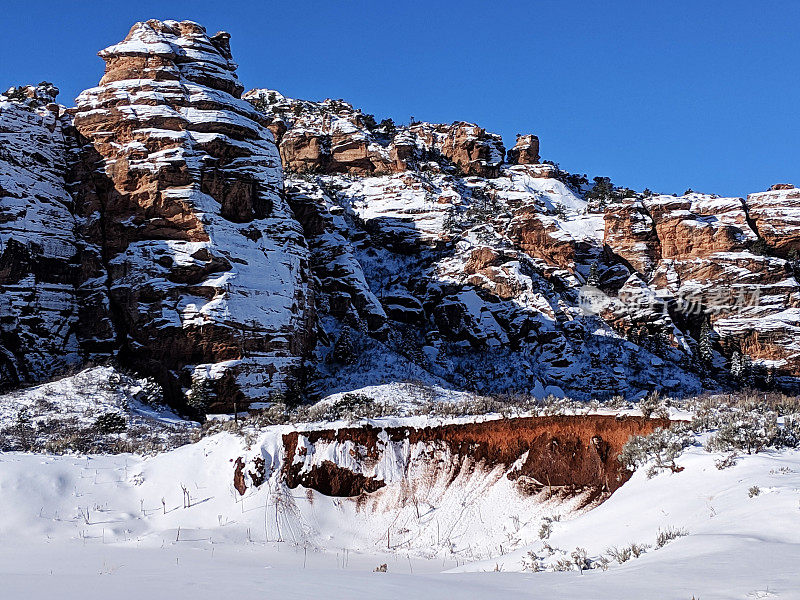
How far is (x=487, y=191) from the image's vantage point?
91.3 meters

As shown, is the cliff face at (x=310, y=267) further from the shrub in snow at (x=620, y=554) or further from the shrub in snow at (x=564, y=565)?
the shrub in snow at (x=620, y=554)

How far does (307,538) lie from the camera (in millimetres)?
19297

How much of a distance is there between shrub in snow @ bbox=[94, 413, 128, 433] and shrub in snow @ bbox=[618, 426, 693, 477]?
24.0 m

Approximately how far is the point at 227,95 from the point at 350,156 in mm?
34925

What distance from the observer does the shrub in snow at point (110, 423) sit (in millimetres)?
32094

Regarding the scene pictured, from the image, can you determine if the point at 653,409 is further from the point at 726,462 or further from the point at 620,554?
the point at 620,554

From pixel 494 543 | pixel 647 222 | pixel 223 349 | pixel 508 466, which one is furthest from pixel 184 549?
pixel 647 222

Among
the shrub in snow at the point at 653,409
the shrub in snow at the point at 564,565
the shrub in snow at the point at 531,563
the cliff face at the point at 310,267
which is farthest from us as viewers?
the cliff face at the point at 310,267

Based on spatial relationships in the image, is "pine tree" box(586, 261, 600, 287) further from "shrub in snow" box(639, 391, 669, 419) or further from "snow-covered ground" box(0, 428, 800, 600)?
"snow-covered ground" box(0, 428, 800, 600)

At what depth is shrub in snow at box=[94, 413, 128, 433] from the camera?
32094 mm

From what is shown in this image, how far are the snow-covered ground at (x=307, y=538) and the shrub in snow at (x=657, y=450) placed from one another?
1.09 ft

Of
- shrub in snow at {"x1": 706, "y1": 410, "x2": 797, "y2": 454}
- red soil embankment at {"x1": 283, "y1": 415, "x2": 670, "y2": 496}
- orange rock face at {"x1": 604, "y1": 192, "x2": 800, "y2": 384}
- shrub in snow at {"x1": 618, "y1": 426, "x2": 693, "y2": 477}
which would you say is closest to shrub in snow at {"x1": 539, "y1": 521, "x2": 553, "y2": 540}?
shrub in snow at {"x1": 618, "y1": 426, "x2": 693, "y2": 477}

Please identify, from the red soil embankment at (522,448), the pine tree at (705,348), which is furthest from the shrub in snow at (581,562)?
the pine tree at (705,348)

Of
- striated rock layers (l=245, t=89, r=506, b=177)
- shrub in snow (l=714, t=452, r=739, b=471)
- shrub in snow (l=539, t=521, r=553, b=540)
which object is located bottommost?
shrub in snow (l=539, t=521, r=553, b=540)
